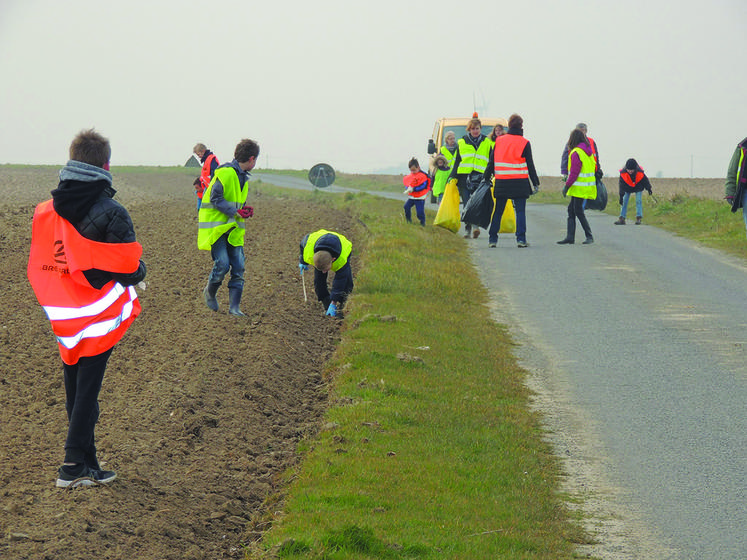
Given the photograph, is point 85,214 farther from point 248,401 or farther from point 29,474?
point 248,401

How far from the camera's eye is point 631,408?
26.6 feet

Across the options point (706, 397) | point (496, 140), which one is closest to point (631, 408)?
point (706, 397)

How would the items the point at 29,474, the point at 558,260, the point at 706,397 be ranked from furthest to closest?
the point at 558,260
the point at 706,397
the point at 29,474

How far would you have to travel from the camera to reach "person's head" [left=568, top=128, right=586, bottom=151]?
698 inches

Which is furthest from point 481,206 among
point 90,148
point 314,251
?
point 90,148

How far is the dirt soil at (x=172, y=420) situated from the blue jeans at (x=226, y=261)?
41 centimetres

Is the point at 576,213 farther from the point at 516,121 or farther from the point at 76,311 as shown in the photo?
the point at 76,311

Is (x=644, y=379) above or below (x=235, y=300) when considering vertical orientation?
below

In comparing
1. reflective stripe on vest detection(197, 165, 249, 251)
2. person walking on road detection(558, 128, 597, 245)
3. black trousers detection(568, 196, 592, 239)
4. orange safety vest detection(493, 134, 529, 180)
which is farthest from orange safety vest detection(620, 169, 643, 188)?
reflective stripe on vest detection(197, 165, 249, 251)

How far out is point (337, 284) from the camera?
11.8 meters

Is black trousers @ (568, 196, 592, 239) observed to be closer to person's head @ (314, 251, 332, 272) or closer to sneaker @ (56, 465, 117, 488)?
person's head @ (314, 251, 332, 272)

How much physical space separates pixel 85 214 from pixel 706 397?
17.5 ft

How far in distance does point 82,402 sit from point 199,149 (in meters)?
11.1

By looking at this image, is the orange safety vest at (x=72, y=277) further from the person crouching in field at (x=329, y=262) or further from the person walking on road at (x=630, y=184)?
the person walking on road at (x=630, y=184)
